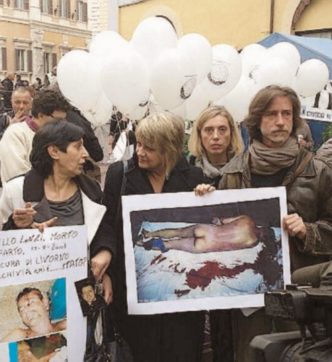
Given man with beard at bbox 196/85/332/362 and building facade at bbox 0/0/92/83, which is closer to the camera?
man with beard at bbox 196/85/332/362

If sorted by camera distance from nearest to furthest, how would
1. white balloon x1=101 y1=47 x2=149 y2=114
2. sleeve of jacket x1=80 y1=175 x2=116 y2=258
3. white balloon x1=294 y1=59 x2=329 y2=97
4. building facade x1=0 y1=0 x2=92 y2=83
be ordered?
1. sleeve of jacket x1=80 y1=175 x2=116 y2=258
2. white balloon x1=101 y1=47 x2=149 y2=114
3. white balloon x1=294 y1=59 x2=329 y2=97
4. building facade x1=0 y1=0 x2=92 y2=83

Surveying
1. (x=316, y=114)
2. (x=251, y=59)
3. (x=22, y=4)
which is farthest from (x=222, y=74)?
(x=22, y=4)

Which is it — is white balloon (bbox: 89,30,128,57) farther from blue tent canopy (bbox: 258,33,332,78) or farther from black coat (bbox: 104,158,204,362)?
black coat (bbox: 104,158,204,362)

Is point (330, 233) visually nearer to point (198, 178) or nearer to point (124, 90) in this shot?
point (198, 178)

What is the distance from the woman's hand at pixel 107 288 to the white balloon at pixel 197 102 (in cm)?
412

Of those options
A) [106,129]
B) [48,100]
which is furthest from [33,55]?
[48,100]

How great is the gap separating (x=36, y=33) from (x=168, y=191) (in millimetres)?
49185

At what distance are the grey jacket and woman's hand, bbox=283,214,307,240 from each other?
2 cm

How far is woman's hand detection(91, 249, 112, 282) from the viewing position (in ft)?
10.0

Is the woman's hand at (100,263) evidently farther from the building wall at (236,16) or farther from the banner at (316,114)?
the building wall at (236,16)

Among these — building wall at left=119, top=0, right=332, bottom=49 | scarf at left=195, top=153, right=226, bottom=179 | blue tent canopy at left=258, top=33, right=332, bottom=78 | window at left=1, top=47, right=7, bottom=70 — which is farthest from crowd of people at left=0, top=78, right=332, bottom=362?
window at left=1, top=47, right=7, bottom=70

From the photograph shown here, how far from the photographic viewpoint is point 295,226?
3.00 m

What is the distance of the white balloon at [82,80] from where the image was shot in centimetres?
684

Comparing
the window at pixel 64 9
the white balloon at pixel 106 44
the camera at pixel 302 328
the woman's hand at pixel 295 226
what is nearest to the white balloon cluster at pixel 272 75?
the white balloon at pixel 106 44
